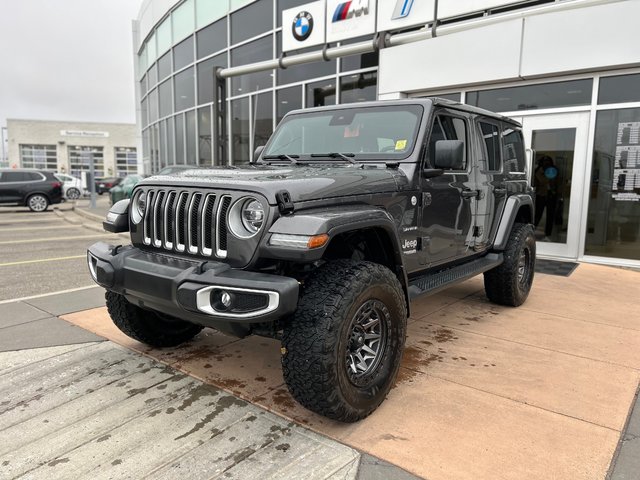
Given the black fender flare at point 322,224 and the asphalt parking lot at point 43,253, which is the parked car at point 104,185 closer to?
the asphalt parking lot at point 43,253

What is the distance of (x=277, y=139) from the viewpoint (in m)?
4.29

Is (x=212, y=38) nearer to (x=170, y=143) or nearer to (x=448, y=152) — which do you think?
(x=170, y=143)

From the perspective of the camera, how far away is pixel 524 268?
211 inches

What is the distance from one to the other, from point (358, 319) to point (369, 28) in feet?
26.3

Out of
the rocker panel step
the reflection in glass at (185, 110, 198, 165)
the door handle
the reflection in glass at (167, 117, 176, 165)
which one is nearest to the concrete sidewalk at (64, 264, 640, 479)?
the rocker panel step

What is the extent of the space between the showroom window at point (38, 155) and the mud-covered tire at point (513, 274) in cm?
6755

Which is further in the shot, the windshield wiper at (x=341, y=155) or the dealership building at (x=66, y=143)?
the dealership building at (x=66, y=143)

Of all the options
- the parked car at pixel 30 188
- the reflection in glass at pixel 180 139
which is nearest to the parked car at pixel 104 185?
the parked car at pixel 30 188

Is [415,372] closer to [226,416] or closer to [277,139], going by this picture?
[226,416]

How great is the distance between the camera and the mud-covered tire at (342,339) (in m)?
2.40

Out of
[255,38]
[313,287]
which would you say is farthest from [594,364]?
[255,38]

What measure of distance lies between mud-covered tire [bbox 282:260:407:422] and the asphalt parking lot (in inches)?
177

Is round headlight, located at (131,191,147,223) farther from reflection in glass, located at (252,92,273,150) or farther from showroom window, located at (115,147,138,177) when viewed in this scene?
showroom window, located at (115,147,138,177)

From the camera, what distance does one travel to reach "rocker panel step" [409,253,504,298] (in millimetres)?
3514
